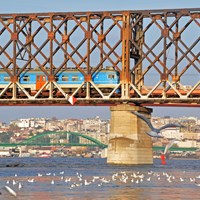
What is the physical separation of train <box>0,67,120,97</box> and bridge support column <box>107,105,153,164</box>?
8.59 m

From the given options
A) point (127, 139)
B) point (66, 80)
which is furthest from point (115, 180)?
point (66, 80)

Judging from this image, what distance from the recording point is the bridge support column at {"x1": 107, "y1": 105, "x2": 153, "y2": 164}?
142m

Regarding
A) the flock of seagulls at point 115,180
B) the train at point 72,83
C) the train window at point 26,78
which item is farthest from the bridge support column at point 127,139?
the flock of seagulls at point 115,180

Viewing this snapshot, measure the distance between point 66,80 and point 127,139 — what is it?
1799 cm

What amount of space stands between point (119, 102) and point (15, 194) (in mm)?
69800

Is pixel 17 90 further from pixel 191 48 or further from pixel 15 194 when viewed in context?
pixel 15 194

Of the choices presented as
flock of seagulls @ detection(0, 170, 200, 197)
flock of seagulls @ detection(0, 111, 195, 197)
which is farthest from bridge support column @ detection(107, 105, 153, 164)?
flock of seagulls @ detection(0, 170, 200, 197)

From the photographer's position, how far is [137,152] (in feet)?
465

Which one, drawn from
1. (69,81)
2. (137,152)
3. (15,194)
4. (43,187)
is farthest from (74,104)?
(15,194)

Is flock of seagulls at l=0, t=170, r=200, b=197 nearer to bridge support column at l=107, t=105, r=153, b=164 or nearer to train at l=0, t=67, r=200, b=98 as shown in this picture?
bridge support column at l=107, t=105, r=153, b=164

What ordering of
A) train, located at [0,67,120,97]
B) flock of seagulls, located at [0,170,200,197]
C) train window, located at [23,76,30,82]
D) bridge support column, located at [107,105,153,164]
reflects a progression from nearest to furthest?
1. flock of seagulls, located at [0,170,200,197]
2. bridge support column, located at [107,105,153,164]
3. train, located at [0,67,120,97]
4. train window, located at [23,76,30,82]

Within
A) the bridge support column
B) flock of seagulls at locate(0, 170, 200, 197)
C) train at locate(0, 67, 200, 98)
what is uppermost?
train at locate(0, 67, 200, 98)

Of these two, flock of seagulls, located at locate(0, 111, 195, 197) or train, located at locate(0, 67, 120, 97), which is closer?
flock of seagulls, located at locate(0, 111, 195, 197)

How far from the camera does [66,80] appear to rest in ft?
511
